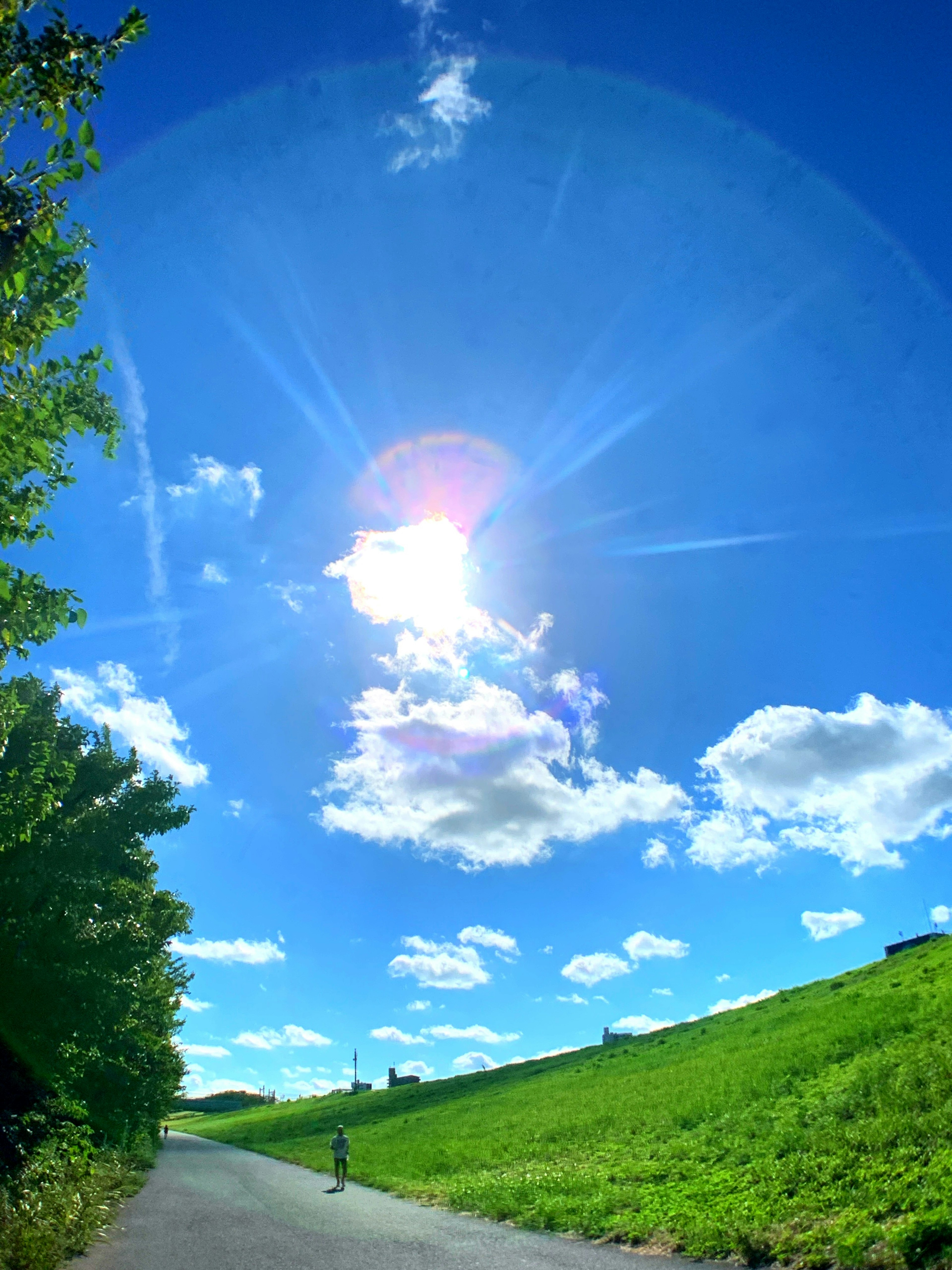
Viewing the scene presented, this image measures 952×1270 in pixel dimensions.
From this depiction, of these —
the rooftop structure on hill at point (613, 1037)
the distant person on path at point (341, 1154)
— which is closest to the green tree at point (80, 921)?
the distant person on path at point (341, 1154)

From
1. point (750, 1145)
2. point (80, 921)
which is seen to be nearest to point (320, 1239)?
point (750, 1145)

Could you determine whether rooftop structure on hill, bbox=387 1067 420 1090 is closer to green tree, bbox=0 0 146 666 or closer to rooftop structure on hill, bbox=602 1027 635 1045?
rooftop structure on hill, bbox=602 1027 635 1045

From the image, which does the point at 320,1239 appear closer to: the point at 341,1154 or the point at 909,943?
the point at 341,1154

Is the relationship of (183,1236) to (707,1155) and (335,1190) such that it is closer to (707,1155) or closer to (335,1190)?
(335,1190)

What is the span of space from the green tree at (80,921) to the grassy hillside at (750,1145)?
11.0 meters

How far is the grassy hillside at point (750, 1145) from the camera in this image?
11547mm

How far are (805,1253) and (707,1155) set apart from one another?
33.4 feet

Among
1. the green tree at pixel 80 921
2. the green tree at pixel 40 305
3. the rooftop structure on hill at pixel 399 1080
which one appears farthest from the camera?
the rooftop structure on hill at pixel 399 1080

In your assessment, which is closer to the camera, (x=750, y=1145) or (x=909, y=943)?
(x=750, y=1145)

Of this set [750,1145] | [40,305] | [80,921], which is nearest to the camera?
[40,305]

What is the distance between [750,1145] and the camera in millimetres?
18875

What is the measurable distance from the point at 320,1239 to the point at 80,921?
13.7 metres

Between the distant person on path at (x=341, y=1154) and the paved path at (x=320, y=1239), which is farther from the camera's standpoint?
the distant person on path at (x=341, y=1154)

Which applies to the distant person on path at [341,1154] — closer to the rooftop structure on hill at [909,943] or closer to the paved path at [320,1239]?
the paved path at [320,1239]
